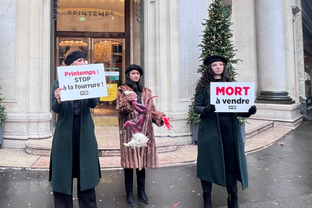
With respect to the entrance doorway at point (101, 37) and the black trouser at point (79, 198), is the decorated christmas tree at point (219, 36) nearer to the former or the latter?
the entrance doorway at point (101, 37)

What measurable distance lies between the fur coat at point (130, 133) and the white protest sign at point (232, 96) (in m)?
0.81

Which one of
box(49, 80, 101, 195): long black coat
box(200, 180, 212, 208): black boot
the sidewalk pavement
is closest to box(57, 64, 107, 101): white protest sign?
box(49, 80, 101, 195): long black coat

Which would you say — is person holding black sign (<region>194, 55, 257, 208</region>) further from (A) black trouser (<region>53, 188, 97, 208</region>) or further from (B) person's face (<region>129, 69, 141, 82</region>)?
(A) black trouser (<region>53, 188, 97, 208</region>)

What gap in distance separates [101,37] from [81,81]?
718 centimetres

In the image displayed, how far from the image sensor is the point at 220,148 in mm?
3006

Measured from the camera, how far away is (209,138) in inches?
121

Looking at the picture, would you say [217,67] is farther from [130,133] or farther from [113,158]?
[113,158]

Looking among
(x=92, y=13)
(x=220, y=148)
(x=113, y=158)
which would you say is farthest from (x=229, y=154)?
(x=92, y=13)

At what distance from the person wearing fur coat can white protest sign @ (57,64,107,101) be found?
0.60 metres

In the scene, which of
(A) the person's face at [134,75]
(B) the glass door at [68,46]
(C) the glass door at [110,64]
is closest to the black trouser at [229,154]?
(A) the person's face at [134,75]

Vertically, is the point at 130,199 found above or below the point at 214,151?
below

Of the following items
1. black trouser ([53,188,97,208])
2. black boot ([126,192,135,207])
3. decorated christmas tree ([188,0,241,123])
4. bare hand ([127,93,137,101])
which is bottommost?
black boot ([126,192,135,207])

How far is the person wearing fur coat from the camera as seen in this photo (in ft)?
11.0

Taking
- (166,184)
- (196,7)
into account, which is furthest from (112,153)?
(196,7)
